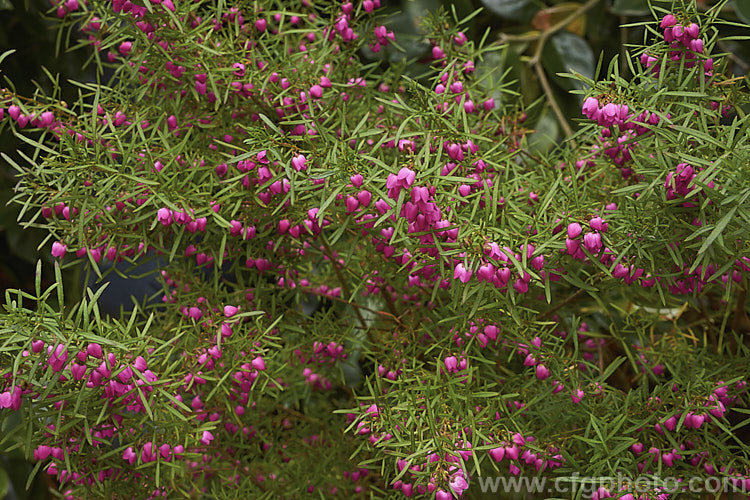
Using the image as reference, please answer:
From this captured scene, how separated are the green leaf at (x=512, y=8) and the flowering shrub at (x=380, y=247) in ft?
1.56

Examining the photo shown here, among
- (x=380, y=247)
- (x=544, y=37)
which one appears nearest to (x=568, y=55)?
(x=544, y=37)

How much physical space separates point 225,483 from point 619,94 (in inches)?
19.0

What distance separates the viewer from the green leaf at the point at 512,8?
1128mm

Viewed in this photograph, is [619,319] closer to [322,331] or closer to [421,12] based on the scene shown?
[322,331]

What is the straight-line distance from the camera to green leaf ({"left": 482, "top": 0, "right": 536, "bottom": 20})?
1.13 m

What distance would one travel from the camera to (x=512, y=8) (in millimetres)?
1139

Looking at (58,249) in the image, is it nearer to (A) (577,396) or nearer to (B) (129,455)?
(B) (129,455)

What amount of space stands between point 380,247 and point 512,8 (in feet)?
2.32

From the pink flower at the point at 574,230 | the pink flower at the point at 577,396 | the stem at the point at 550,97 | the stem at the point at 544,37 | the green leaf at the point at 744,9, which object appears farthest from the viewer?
the stem at the point at 544,37

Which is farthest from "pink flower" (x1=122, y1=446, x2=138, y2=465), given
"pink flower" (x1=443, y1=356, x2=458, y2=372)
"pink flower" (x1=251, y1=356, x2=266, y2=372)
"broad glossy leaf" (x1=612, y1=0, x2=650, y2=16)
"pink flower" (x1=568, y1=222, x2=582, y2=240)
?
"broad glossy leaf" (x1=612, y1=0, x2=650, y2=16)

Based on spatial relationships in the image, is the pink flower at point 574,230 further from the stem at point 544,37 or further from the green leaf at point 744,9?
the stem at point 544,37

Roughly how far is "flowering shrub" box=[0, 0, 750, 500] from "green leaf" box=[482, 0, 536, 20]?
48 cm

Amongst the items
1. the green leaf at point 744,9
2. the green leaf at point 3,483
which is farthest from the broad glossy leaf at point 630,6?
the green leaf at point 3,483

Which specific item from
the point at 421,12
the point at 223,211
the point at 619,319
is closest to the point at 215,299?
the point at 223,211
